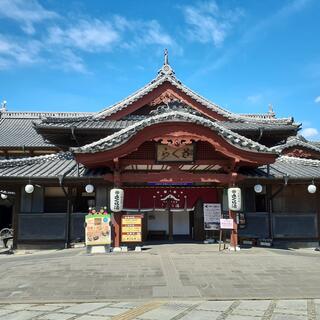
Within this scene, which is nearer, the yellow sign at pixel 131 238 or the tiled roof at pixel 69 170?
the yellow sign at pixel 131 238

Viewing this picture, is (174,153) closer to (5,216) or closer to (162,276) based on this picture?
(162,276)

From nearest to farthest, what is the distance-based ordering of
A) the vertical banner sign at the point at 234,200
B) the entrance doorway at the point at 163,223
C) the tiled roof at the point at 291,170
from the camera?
1. the vertical banner sign at the point at 234,200
2. the tiled roof at the point at 291,170
3. the entrance doorway at the point at 163,223

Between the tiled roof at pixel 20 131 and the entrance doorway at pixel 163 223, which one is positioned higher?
the tiled roof at pixel 20 131

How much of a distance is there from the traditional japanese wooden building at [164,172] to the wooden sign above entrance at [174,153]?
→ 0.04 meters

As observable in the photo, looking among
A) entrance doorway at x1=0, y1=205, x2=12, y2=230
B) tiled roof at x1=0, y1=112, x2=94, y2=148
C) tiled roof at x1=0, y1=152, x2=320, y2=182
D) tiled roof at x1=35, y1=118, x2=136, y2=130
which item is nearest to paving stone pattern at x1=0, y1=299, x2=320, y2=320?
tiled roof at x1=0, y1=152, x2=320, y2=182

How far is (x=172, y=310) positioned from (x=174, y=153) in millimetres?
8143

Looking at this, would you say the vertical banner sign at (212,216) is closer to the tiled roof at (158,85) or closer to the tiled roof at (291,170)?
the tiled roof at (291,170)

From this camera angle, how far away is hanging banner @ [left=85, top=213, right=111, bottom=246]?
1412 cm

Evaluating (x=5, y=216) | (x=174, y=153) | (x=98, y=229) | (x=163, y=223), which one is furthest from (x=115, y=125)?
(x=5, y=216)

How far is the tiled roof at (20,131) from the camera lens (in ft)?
91.8

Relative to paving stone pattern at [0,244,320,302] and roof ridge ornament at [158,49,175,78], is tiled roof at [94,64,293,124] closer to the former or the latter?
roof ridge ornament at [158,49,175,78]

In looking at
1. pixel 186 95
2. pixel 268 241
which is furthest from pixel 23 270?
pixel 186 95

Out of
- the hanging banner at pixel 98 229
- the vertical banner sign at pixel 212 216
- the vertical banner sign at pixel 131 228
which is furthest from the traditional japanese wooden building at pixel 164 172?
the vertical banner sign at pixel 212 216

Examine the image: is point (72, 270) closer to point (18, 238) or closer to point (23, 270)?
point (23, 270)
